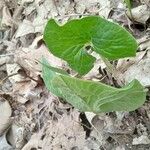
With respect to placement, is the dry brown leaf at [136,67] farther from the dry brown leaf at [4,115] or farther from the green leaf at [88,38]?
the dry brown leaf at [4,115]

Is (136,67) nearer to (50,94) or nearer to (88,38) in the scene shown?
(88,38)

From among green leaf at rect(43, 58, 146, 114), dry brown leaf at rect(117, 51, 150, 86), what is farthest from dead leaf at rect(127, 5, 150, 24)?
green leaf at rect(43, 58, 146, 114)

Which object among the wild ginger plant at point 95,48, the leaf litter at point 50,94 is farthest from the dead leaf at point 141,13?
the wild ginger plant at point 95,48

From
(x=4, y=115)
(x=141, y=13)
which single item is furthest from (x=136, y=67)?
(x=4, y=115)

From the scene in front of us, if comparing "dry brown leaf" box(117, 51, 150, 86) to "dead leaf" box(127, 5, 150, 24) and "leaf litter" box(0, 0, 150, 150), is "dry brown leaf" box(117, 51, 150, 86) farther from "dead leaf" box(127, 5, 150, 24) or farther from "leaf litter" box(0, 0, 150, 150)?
"dead leaf" box(127, 5, 150, 24)

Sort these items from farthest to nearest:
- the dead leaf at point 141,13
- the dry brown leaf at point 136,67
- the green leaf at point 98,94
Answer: the dead leaf at point 141,13, the dry brown leaf at point 136,67, the green leaf at point 98,94

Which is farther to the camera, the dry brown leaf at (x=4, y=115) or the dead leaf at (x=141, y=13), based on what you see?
the dry brown leaf at (x=4, y=115)
